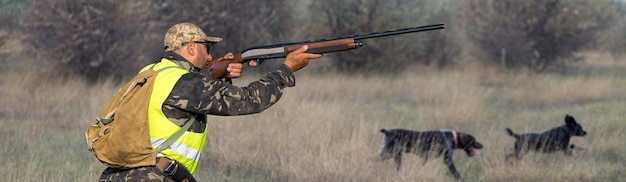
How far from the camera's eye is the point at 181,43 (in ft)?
12.5

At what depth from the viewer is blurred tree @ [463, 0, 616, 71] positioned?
23.7 meters

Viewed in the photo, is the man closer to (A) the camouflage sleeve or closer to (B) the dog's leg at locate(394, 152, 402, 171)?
(A) the camouflage sleeve

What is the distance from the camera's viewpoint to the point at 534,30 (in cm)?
2384

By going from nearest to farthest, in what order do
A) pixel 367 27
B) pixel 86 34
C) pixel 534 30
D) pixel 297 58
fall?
pixel 297 58
pixel 86 34
pixel 367 27
pixel 534 30

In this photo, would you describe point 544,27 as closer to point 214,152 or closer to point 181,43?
point 214,152

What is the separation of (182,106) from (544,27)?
70.2ft

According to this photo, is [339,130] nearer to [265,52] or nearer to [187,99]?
[265,52]

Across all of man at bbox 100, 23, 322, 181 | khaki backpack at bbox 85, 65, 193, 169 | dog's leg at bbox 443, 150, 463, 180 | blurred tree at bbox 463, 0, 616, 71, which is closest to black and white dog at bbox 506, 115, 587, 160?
dog's leg at bbox 443, 150, 463, 180

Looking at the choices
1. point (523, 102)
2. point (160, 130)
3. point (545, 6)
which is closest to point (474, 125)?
point (523, 102)

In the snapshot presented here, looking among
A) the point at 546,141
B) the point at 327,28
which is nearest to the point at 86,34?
the point at 327,28

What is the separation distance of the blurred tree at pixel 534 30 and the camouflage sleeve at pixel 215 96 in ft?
65.3

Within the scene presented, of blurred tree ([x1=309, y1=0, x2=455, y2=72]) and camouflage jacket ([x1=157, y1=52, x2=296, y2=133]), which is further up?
blurred tree ([x1=309, y1=0, x2=455, y2=72])

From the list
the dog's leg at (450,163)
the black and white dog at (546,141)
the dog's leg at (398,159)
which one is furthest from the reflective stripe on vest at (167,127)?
the black and white dog at (546,141)

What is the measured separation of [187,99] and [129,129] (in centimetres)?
27
